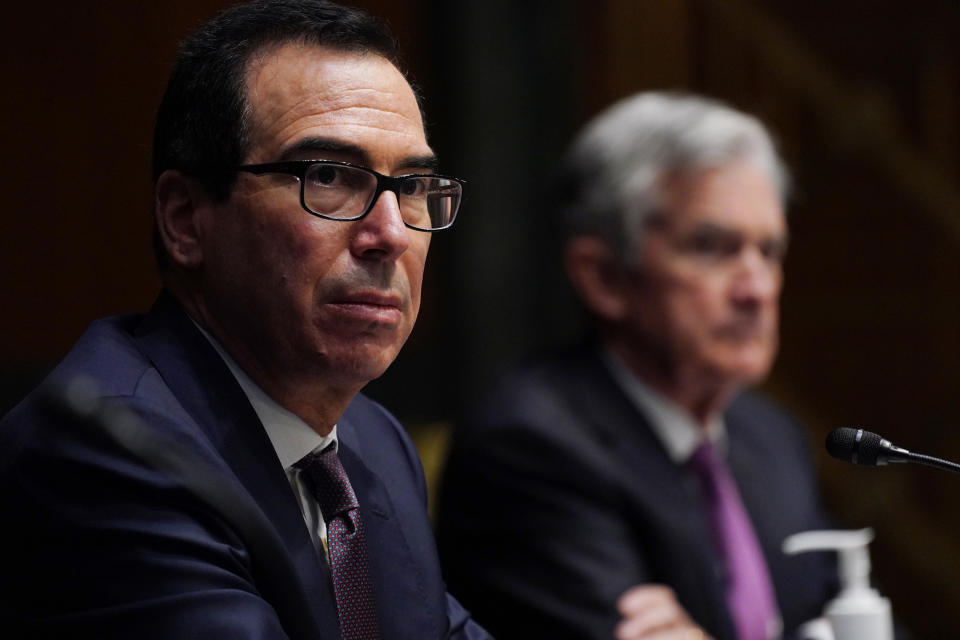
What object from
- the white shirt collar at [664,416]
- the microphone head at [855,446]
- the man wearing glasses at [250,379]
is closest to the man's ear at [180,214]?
the man wearing glasses at [250,379]

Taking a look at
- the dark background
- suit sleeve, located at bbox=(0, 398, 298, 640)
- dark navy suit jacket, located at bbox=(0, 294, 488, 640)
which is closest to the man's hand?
dark navy suit jacket, located at bbox=(0, 294, 488, 640)

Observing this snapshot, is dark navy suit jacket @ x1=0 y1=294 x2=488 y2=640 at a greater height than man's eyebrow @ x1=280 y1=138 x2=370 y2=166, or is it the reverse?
man's eyebrow @ x1=280 y1=138 x2=370 y2=166

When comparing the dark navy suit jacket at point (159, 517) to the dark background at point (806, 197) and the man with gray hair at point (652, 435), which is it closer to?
the man with gray hair at point (652, 435)

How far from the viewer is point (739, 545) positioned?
1.61 metres

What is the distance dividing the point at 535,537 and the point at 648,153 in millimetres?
594

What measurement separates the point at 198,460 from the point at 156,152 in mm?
227

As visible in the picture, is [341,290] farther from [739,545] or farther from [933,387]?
[933,387]

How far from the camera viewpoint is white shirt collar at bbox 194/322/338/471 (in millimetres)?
843

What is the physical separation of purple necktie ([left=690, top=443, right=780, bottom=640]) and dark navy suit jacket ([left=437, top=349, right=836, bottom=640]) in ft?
0.07

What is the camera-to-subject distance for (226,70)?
2.64 ft

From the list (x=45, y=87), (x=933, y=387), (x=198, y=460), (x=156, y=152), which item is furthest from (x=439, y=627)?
(x=933, y=387)

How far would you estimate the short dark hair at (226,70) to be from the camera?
0.81 m

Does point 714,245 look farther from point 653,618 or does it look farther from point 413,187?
point 413,187

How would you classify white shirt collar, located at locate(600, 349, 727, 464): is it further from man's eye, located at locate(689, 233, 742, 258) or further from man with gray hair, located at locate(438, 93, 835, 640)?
man's eye, located at locate(689, 233, 742, 258)
